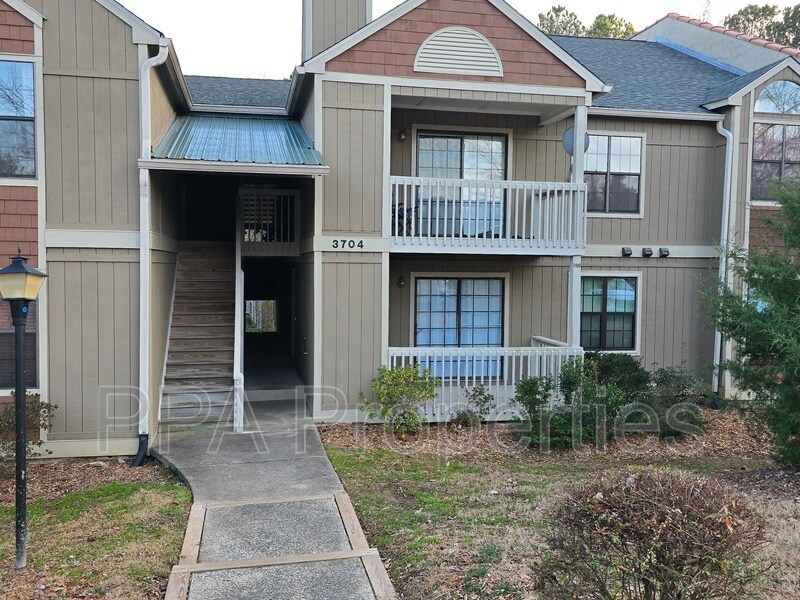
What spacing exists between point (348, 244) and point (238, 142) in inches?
94.7

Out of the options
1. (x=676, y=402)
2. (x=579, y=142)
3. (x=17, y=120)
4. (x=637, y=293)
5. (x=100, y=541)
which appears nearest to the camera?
(x=100, y=541)

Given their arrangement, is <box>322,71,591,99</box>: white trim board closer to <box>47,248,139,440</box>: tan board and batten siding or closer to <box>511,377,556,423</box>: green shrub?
<box>47,248,139,440</box>: tan board and batten siding

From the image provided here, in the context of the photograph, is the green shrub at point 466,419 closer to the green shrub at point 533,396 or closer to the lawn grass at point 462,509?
the green shrub at point 533,396

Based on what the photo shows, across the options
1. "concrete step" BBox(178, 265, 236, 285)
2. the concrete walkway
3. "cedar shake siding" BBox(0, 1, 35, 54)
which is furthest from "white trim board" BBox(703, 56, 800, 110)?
"cedar shake siding" BBox(0, 1, 35, 54)

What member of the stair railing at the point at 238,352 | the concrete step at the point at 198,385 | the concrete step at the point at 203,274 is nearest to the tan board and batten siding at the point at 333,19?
the stair railing at the point at 238,352

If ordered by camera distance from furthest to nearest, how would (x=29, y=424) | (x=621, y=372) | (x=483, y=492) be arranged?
(x=621, y=372)
(x=29, y=424)
(x=483, y=492)

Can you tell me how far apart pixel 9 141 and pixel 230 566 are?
647cm

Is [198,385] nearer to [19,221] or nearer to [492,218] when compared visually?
[19,221]

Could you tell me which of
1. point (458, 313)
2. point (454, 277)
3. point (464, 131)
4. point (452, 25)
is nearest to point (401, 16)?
point (452, 25)

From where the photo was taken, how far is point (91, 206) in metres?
8.77

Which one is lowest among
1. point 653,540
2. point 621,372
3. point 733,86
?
point 621,372

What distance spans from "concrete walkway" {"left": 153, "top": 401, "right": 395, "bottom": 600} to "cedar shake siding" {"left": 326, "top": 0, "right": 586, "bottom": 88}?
5.74 metres

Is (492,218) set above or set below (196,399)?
above

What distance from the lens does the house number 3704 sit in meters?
10.2
